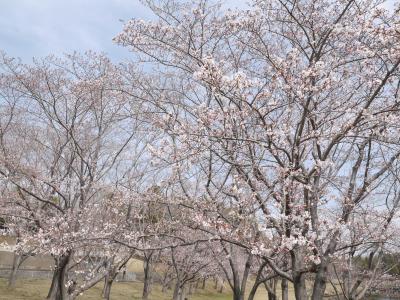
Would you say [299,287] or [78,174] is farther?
[78,174]

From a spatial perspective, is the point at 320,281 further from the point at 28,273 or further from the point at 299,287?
the point at 28,273

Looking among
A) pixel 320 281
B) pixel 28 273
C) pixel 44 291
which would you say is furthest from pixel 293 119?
pixel 28 273

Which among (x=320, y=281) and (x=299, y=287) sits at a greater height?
(x=320, y=281)

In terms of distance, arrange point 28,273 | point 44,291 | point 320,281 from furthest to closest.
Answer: point 28,273 → point 44,291 → point 320,281

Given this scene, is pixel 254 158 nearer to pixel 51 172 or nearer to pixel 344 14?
pixel 344 14

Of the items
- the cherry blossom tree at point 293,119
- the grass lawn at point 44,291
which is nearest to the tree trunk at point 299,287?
the cherry blossom tree at point 293,119

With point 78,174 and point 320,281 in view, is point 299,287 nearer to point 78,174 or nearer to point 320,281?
point 320,281

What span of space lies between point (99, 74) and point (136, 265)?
33.2 meters

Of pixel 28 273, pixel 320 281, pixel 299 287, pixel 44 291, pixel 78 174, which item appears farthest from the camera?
pixel 28 273

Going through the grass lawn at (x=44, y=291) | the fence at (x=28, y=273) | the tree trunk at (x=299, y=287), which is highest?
the fence at (x=28, y=273)

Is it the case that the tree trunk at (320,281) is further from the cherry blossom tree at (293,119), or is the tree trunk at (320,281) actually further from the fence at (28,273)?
→ the fence at (28,273)

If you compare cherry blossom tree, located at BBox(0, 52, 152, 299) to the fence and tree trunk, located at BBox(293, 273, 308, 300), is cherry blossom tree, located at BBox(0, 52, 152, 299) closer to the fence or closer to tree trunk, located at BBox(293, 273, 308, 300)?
tree trunk, located at BBox(293, 273, 308, 300)

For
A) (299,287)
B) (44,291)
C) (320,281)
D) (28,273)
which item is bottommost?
(44,291)

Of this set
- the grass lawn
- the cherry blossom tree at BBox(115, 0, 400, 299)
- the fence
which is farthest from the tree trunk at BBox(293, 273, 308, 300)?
the fence
